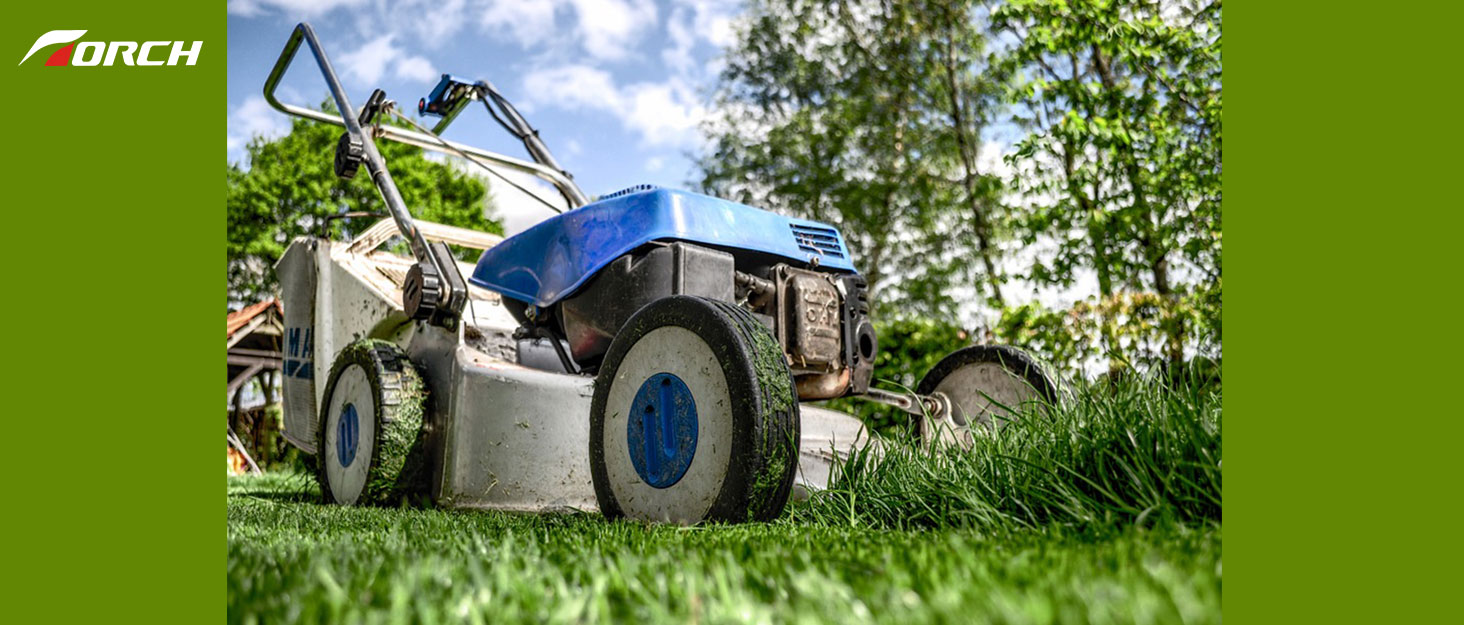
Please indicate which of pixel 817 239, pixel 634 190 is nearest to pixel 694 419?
pixel 634 190

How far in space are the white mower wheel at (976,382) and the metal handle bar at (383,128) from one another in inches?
62.8

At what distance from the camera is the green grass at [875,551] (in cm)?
98

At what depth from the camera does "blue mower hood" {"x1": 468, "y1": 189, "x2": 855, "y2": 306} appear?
9.05 ft

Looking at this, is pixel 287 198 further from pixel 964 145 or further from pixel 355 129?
pixel 355 129

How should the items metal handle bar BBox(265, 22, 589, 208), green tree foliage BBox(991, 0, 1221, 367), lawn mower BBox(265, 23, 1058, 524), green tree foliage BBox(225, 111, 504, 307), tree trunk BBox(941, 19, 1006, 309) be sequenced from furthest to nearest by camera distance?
green tree foliage BBox(225, 111, 504, 307)
tree trunk BBox(941, 19, 1006, 309)
green tree foliage BBox(991, 0, 1221, 367)
metal handle bar BBox(265, 22, 589, 208)
lawn mower BBox(265, 23, 1058, 524)

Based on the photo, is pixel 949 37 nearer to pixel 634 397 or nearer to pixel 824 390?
pixel 824 390

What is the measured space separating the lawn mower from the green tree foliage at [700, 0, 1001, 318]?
321 inches

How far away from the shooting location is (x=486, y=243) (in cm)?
455

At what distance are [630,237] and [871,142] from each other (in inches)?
427

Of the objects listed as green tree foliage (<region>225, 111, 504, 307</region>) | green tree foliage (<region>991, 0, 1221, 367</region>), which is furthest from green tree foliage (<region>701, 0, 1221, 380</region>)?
green tree foliage (<region>225, 111, 504, 307</region>)

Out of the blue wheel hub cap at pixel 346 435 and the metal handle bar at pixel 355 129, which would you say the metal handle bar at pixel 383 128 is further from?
the blue wheel hub cap at pixel 346 435

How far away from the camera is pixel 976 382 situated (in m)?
3.38
